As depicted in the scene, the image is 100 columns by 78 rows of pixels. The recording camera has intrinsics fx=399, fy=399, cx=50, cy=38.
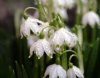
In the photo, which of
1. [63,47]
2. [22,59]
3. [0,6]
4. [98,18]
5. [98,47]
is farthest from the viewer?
[0,6]

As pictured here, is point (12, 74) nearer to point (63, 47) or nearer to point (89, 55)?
point (63, 47)

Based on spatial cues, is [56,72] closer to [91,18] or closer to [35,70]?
[35,70]

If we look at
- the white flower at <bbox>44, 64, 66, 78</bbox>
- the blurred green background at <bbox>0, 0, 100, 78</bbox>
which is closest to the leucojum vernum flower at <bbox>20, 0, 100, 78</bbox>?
the white flower at <bbox>44, 64, 66, 78</bbox>

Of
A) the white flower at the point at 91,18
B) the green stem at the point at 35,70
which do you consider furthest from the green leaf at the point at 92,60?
the white flower at the point at 91,18

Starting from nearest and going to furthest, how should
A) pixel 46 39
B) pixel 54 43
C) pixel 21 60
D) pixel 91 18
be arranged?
1. pixel 54 43
2. pixel 46 39
3. pixel 21 60
4. pixel 91 18

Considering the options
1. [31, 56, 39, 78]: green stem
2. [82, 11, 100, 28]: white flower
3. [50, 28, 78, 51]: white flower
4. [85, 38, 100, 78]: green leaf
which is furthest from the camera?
[82, 11, 100, 28]: white flower

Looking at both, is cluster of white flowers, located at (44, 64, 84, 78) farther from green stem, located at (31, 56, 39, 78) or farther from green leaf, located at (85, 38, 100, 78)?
green leaf, located at (85, 38, 100, 78)

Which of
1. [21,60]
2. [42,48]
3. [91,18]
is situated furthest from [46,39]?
[91,18]

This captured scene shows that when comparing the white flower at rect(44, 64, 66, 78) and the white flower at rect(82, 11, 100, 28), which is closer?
the white flower at rect(44, 64, 66, 78)

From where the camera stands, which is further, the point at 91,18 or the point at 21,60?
the point at 91,18

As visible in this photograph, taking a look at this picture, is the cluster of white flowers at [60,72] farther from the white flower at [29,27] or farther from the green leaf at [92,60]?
the green leaf at [92,60]

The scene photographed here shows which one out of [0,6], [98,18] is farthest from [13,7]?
[98,18]
